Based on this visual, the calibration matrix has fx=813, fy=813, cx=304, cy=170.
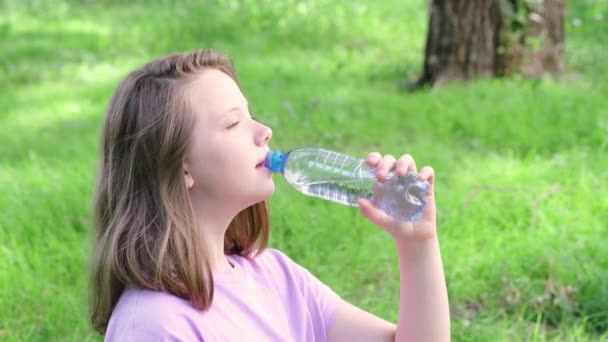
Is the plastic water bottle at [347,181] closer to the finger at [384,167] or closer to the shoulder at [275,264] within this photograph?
the finger at [384,167]

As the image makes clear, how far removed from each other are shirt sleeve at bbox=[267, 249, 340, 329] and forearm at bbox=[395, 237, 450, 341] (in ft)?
0.74

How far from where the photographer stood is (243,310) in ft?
5.86

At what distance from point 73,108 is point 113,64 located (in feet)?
4.56

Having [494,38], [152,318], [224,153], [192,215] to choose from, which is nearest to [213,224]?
[192,215]

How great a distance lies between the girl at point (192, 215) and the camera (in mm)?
1714

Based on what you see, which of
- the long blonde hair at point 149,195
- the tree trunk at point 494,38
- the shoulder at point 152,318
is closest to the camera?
the shoulder at point 152,318

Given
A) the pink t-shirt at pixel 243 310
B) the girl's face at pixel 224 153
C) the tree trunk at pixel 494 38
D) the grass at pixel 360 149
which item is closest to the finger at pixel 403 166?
the girl's face at pixel 224 153

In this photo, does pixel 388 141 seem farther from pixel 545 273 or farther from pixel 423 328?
pixel 423 328

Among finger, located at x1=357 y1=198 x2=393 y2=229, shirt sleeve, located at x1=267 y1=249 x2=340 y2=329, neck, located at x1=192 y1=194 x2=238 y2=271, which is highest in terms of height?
finger, located at x1=357 y1=198 x2=393 y2=229

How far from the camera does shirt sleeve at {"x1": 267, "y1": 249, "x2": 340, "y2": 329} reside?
2.01 m

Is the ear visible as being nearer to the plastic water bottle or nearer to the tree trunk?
the plastic water bottle

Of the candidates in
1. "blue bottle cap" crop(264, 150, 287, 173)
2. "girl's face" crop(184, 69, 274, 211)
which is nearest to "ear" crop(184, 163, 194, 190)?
"girl's face" crop(184, 69, 274, 211)

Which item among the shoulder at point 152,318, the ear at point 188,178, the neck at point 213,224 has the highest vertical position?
the ear at point 188,178

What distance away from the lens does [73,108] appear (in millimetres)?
5699
